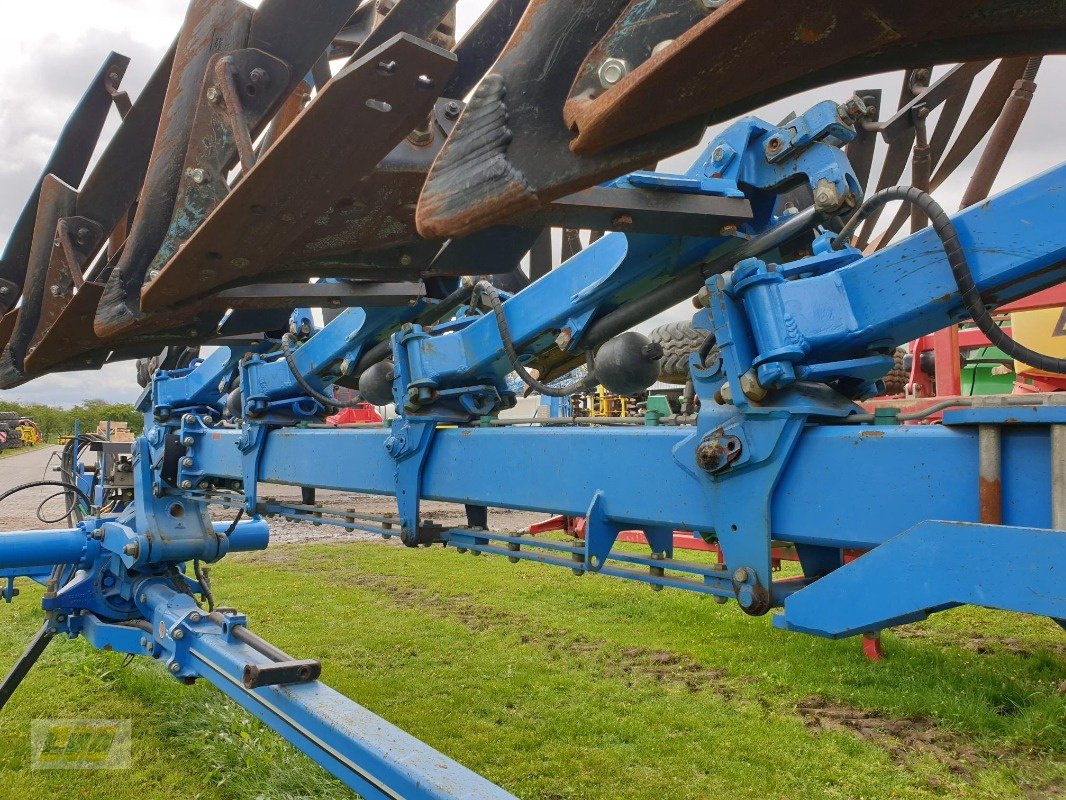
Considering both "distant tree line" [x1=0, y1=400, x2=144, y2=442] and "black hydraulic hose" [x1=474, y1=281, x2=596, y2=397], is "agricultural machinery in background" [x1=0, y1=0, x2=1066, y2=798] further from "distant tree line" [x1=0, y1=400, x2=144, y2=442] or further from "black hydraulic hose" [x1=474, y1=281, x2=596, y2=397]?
"distant tree line" [x1=0, y1=400, x2=144, y2=442]

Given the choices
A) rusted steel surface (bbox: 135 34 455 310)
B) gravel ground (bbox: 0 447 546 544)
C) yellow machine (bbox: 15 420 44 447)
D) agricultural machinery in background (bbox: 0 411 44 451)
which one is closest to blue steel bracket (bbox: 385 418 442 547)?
rusted steel surface (bbox: 135 34 455 310)

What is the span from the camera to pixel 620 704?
4.96 metres

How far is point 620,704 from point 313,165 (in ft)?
12.6

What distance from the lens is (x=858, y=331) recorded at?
185 centimetres

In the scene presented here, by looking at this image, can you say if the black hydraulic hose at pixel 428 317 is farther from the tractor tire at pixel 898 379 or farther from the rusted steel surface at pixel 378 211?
the tractor tire at pixel 898 379

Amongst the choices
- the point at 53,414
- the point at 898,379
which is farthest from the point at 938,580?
Result: the point at 53,414

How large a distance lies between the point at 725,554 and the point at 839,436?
1.30 feet

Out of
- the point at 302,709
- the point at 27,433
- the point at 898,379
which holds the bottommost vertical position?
the point at 27,433

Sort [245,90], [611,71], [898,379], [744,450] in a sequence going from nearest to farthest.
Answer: [611,71]
[744,450]
[245,90]
[898,379]

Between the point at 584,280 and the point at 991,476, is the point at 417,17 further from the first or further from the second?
the point at 991,476

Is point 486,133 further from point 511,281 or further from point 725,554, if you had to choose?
point 511,281

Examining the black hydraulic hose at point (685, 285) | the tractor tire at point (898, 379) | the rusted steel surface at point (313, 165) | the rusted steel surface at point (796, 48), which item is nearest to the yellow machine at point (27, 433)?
the tractor tire at point (898, 379)

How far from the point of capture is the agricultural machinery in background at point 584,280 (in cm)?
144

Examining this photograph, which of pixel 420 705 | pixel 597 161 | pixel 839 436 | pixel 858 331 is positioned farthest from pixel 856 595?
pixel 420 705
